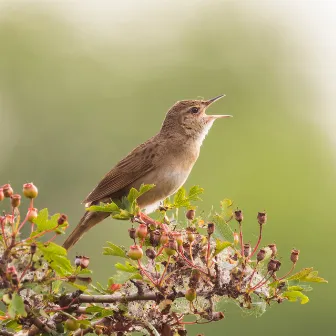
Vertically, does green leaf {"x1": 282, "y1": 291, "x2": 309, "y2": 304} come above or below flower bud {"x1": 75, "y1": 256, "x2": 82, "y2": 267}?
below

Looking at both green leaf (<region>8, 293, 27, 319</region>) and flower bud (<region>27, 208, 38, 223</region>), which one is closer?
green leaf (<region>8, 293, 27, 319</region>)

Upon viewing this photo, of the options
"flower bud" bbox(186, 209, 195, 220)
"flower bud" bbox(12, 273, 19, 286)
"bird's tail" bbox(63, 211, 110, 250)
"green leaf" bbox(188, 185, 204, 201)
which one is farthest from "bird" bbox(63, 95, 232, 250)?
"flower bud" bbox(12, 273, 19, 286)

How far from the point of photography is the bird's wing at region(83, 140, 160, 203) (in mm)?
5918

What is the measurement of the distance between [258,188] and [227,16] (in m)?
30.3

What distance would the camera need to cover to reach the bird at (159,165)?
591 centimetres

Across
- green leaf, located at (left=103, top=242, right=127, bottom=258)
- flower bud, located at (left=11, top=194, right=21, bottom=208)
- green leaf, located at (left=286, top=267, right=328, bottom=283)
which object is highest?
flower bud, located at (left=11, top=194, right=21, bottom=208)

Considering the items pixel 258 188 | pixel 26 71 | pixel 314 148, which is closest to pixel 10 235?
pixel 258 188

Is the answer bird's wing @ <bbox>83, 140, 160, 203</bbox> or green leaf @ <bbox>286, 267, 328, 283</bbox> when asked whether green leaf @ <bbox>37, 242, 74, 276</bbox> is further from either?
bird's wing @ <bbox>83, 140, 160, 203</bbox>

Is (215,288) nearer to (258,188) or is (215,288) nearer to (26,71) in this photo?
(258,188)

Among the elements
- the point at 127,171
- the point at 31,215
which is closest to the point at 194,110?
the point at 127,171

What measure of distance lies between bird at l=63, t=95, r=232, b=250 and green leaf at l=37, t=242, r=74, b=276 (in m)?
1.81

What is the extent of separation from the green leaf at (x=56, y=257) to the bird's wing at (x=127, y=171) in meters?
2.03

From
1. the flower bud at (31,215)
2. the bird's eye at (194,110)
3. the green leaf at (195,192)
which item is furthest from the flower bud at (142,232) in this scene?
the bird's eye at (194,110)

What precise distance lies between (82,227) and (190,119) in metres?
1.56
